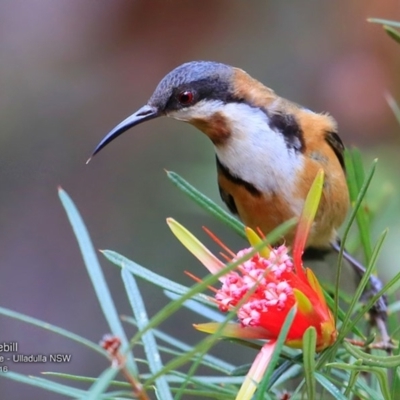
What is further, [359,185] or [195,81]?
[195,81]

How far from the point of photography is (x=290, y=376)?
108cm

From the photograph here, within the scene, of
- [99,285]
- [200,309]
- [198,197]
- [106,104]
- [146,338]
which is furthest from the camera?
[106,104]

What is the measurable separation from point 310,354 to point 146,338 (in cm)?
19

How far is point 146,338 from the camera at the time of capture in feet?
2.63

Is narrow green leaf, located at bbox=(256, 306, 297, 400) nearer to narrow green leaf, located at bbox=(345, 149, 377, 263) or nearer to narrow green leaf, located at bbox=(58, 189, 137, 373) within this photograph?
narrow green leaf, located at bbox=(58, 189, 137, 373)

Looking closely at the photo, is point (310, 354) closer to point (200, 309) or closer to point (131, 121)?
point (200, 309)

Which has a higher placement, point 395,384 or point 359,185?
point 359,185

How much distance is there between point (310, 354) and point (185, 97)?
110 centimetres

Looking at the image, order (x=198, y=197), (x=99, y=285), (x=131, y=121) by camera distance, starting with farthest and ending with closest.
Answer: (x=131, y=121), (x=198, y=197), (x=99, y=285)

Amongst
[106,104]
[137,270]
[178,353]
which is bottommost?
[106,104]

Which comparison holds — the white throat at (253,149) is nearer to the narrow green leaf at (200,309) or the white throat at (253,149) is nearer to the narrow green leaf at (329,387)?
the narrow green leaf at (200,309)

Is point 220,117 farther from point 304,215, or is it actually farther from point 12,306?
point 12,306

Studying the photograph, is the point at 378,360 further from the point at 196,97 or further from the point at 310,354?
the point at 196,97

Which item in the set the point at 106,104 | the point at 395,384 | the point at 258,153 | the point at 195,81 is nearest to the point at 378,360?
the point at 395,384
